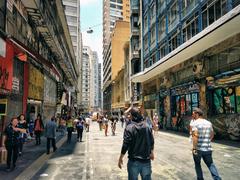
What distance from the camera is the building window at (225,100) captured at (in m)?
19.5

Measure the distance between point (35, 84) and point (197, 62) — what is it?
1286 centimetres

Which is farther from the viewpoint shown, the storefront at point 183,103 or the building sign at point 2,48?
the storefront at point 183,103

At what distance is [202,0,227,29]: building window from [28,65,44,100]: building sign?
1373 centimetres

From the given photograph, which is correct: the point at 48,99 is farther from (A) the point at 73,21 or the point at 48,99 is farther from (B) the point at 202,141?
(A) the point at 73,21

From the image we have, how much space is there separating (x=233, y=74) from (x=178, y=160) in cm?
953

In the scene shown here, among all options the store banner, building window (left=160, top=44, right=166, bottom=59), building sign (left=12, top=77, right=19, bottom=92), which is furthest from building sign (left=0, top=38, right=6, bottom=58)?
building window (left=160, top=44, right=166, bottom=59)

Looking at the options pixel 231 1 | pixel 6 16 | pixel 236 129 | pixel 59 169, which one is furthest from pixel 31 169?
pixel 231 1

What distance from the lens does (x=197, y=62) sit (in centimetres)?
2445

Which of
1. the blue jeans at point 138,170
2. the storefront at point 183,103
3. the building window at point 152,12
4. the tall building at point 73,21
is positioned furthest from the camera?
the tall building at point 73,21

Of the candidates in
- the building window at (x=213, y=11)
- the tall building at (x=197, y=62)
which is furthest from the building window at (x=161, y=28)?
the building window at (x=213, y=11)

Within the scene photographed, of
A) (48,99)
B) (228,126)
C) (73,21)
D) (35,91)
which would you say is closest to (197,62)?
(228,126)

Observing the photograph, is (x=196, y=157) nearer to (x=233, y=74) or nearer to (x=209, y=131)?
(x=209, y=131)

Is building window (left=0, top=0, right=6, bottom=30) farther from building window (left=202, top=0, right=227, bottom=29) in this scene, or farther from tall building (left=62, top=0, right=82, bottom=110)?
A: tall building (left=62, top=0, right=82, bottom=110)

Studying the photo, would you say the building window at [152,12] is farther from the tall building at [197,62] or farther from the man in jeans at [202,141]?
the man in jeans at [202,141]
